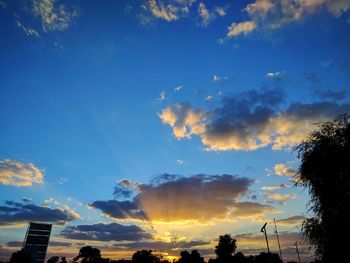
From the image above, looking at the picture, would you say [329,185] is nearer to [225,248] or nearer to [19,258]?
[225,248]

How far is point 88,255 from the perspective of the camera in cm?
19012

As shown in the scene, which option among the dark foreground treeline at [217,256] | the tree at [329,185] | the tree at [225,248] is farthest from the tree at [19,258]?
the tree at [329,185]

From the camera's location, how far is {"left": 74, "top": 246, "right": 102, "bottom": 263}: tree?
619ft

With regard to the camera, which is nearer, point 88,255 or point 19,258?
point 19,258

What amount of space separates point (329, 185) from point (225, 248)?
457 feet

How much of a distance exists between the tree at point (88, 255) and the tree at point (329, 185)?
192 metres

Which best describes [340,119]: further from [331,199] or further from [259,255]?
[259,255]

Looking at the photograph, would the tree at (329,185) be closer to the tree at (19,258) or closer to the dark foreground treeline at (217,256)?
the dark foreground treeline at (217,256)

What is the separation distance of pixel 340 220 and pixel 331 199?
5.79ft

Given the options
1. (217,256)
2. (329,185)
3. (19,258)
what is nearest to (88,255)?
(19,258)

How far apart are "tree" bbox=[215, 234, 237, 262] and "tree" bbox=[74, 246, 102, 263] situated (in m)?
83.8

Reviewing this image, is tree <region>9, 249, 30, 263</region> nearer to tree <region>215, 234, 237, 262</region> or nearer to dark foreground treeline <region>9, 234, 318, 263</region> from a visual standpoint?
dark foreground treeline <region>9, 234, 318, 263</region>

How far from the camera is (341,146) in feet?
75.8

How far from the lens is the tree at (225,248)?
149125 millimetres
